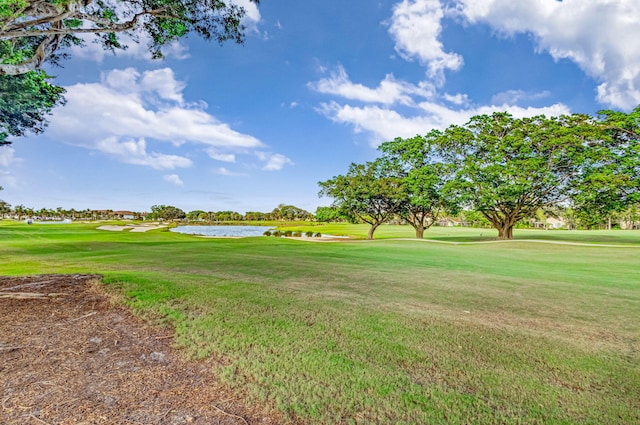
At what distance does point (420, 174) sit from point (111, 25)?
2959 cm

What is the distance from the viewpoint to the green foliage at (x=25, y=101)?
9852 millimetres

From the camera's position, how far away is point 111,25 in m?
6.47

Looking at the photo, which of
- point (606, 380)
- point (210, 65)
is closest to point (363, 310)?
point (606, 380)

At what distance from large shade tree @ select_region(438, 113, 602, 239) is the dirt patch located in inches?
1206

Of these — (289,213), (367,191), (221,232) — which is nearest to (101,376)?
(367,191)

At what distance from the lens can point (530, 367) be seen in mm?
3436

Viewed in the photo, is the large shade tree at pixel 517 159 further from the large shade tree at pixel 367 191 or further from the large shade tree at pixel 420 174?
the large shade tree at pixel 367 191

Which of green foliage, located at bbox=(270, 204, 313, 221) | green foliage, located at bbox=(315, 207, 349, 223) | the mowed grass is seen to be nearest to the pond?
green foliage, located at bbox=(315, 207, 349, 223)

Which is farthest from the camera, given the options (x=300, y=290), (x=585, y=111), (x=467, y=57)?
(x=585, y=111)

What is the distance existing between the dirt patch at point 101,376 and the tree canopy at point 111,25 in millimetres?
5259

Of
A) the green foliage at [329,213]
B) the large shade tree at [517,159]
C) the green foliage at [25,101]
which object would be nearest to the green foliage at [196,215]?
the green foliage at [329,213]

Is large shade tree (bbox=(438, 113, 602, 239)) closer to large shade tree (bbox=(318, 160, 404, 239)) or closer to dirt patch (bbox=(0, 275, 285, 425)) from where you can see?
large shade tree (bbox=(318, 160, 404, 239))

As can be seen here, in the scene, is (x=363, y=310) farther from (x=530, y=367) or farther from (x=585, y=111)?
(x=585, y=111)

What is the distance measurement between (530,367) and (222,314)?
4.16 meters
